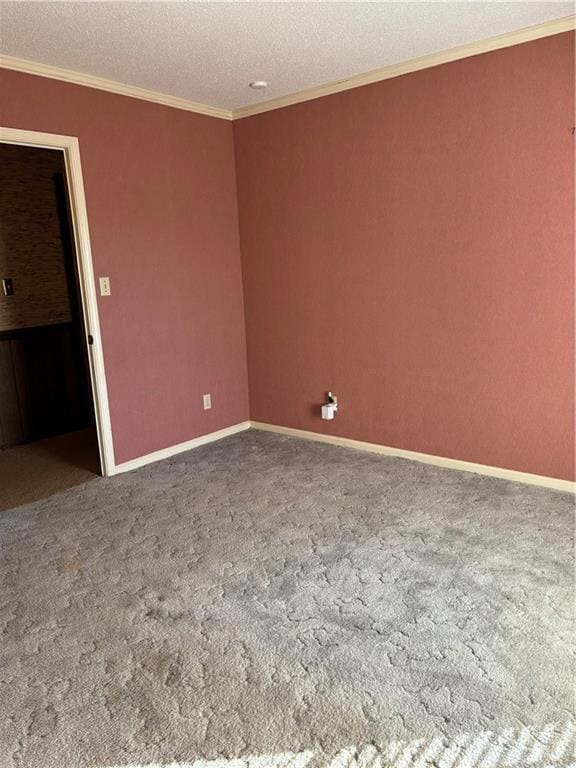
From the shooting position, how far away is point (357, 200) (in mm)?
3801

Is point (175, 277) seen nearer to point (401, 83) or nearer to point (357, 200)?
point (357, 200)

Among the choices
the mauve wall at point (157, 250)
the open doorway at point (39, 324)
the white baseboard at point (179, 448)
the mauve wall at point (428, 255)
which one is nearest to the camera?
the mauve wall at point (428, 255)

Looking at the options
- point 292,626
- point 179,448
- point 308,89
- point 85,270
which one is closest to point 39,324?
point 85,270

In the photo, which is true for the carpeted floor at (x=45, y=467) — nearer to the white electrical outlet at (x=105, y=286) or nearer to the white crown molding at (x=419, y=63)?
the white electrical outlet at (x=105, y=286)

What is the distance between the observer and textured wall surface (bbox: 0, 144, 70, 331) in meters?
4.52

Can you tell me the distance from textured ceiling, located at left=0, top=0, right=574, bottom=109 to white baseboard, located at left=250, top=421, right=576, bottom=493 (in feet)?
7.95

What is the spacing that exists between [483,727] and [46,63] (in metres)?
3.69

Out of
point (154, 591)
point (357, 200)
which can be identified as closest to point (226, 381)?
point (357, 200)

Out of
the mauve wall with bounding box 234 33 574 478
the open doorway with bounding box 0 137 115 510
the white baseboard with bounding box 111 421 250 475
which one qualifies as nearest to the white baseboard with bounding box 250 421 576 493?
the mauve wall with bounding box 234 33 574 478

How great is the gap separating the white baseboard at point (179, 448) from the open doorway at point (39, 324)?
0.43 meters

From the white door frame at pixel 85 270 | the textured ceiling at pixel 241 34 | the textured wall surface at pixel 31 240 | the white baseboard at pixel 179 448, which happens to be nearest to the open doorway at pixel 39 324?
the textured wall surface at pixel 31 240

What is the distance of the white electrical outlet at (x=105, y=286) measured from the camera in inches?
144

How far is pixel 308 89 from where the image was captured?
381cm

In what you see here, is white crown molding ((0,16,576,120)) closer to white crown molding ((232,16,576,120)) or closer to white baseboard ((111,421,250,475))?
white crown molding ((232,16,576,120))
